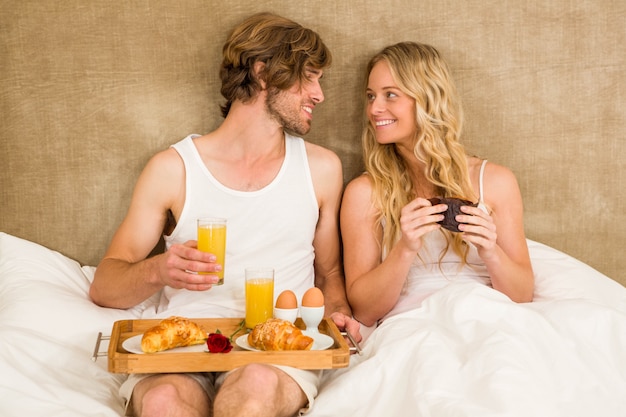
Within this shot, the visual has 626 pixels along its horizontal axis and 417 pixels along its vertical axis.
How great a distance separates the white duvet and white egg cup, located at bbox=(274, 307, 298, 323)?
213 mm

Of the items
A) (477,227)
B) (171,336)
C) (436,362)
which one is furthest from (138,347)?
(477,227)

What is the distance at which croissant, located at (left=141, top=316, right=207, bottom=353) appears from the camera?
184 centimetres

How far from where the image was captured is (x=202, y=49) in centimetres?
274

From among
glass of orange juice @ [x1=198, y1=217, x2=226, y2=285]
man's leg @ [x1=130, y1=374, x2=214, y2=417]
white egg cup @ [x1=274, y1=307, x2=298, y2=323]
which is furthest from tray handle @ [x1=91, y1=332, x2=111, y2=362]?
white egg cup @ [x1=274, y1=307, x2=298, y2=323]

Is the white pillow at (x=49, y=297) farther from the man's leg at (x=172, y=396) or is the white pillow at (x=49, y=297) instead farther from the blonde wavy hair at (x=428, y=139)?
the blonde wavy hair at (x=428, y=139)

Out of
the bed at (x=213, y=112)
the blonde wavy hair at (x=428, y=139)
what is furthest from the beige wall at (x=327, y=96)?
the blonde wavy hair at (x=428, y=139)

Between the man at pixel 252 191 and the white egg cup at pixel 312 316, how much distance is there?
0.16 m

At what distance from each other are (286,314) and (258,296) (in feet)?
0.33

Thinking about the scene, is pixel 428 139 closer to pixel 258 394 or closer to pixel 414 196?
Answer: pixel 414 196

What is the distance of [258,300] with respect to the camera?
2104mm

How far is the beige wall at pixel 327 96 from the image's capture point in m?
2.70

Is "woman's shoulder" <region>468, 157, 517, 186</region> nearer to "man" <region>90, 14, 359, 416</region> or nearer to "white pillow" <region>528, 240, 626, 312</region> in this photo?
"white pillow" <region>528, 240, 626, 312</region>

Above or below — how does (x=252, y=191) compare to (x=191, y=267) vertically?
above

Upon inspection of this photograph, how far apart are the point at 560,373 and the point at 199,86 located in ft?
5.64
